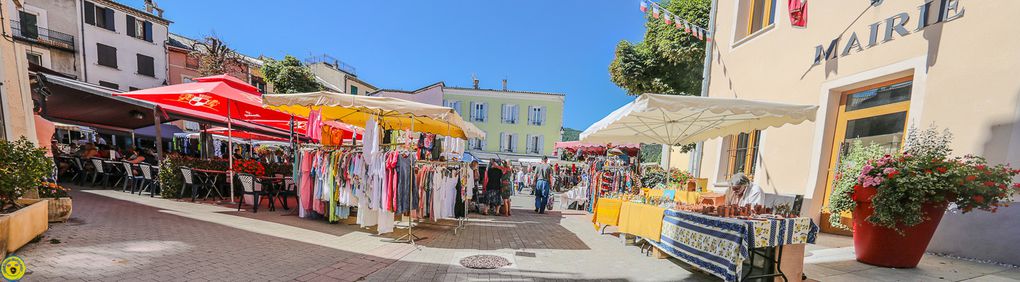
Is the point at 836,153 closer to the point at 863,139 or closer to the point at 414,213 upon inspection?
the point at 863,139

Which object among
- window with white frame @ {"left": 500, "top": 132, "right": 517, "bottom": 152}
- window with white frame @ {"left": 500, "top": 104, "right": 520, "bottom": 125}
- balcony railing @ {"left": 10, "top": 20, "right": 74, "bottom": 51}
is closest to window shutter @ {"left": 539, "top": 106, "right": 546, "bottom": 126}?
window with white frame @ {"left": 500, "top": 104, "right": 520, "bottom": 125}

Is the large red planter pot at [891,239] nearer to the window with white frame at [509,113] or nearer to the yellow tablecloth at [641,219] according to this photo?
the yellow tablecloth at [641,219]

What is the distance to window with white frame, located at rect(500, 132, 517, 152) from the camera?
31.7 metres

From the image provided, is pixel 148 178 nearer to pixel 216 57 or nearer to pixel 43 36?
pixel 216 57

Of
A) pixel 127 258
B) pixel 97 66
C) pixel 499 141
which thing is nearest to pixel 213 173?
pixel 127 258

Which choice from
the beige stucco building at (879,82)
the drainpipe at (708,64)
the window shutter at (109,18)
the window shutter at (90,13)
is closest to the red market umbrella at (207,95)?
the beige stucco building at (879,82)

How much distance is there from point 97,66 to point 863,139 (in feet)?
111

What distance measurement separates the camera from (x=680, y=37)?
10.8 m

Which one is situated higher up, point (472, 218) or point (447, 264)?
point (447, 264)

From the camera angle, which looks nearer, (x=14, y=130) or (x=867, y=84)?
(x=14, y=130)

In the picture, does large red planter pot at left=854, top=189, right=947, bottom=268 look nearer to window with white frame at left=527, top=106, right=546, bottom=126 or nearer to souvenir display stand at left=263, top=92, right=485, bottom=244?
souvenir display stand at left=263, top=92, right=485, bottom=244

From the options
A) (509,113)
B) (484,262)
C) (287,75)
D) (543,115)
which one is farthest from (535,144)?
(484,262)

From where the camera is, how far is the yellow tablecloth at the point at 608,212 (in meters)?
6.06

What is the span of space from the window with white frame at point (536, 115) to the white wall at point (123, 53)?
26.9 m
